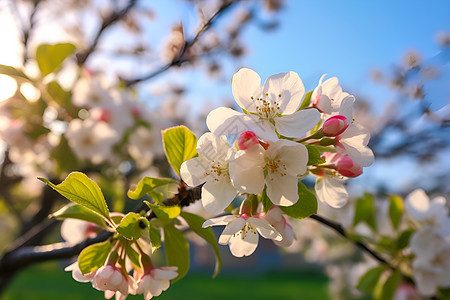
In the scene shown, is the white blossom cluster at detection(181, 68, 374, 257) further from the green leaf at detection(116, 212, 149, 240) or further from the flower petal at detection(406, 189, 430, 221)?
the flower petal at detection(406, 189, 430, 221)

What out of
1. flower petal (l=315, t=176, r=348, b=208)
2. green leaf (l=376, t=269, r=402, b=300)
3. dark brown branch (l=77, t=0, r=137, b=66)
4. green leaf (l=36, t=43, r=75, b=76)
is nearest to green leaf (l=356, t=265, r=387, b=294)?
green leaf (l=376, t=269, r=402, b=300)

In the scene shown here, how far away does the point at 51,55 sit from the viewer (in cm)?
112

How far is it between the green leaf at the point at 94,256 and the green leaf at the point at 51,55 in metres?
0.77

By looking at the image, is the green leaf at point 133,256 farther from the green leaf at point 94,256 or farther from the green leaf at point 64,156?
the green leaf at point 64,156

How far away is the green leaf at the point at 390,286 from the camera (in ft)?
2.93

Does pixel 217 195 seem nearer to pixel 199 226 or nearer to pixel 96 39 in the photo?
pixel 199 226

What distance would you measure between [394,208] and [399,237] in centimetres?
8

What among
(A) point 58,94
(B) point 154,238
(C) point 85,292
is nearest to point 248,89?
(B) point 154,238

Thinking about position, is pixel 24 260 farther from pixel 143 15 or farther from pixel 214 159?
pixel 143 15

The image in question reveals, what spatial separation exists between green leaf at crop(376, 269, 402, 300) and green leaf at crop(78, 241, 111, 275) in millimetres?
708

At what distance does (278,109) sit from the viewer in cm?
51

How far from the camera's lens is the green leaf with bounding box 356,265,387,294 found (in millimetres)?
907

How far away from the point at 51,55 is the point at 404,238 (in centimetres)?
117

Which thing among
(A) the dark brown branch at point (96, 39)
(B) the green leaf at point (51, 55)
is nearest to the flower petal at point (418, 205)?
(B) the green leaf at point (51, 55)
